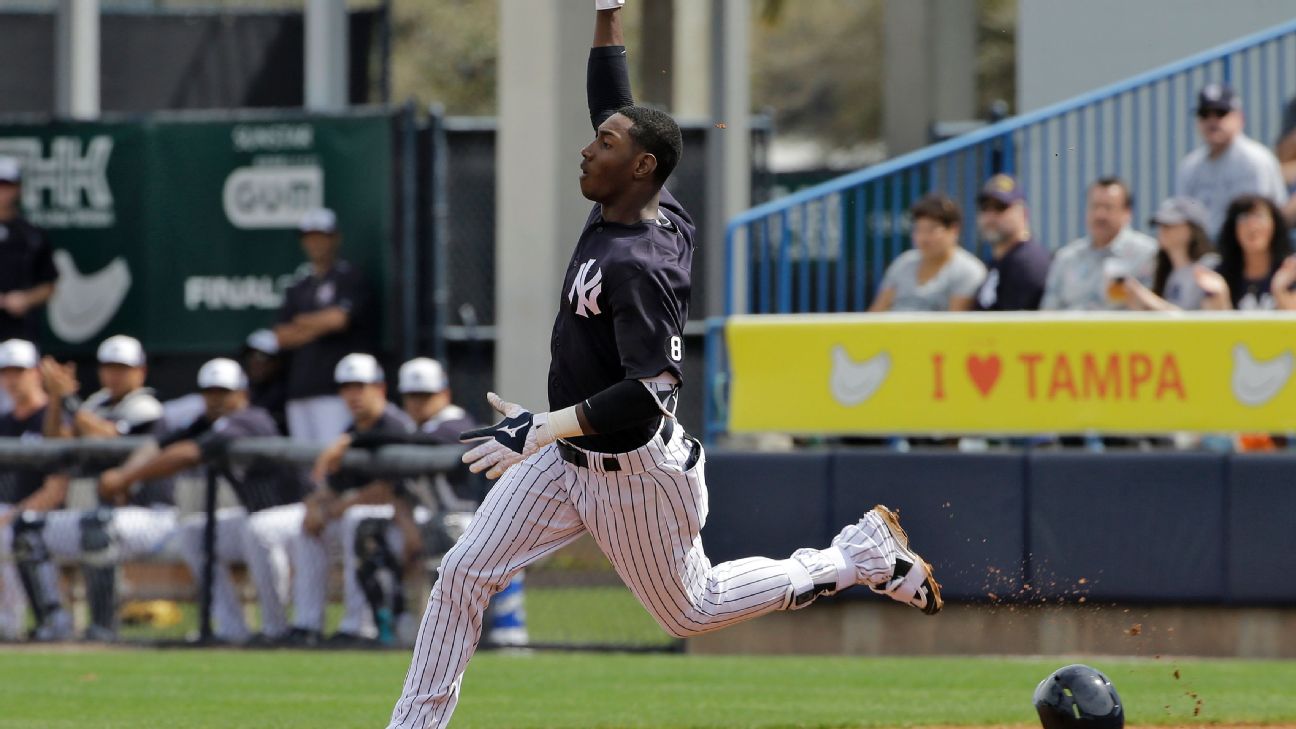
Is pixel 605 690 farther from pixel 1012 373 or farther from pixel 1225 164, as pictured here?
pixel 1225 164

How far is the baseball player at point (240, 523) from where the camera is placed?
11258mm

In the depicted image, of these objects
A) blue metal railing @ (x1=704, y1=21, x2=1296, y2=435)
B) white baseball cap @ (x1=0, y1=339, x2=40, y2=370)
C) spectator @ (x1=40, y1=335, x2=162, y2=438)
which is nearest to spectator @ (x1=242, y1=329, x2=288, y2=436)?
spectator @ (x1=40, y1=335, x2=162, y2=438)

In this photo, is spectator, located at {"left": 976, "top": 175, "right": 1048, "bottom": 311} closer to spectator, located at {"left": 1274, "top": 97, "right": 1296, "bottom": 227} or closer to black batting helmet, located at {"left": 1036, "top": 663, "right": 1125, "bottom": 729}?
spectator, located at {"left": 1274, "top": 97, "right": 1296, "bottom": 227}

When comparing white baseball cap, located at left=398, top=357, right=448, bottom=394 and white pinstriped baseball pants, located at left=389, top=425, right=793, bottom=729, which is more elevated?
white baseball cap, located at left=398, top=357, right=448, bottom=394

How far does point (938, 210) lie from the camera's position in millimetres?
10641

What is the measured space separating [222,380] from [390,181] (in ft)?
8.57

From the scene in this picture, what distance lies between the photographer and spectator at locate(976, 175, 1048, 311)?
34.9 ft

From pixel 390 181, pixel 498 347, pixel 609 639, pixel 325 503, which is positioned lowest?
pixel 609 639

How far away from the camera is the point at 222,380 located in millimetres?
12016

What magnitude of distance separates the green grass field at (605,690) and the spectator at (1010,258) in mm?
1905

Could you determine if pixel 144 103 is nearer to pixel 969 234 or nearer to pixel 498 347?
pixel 498 347

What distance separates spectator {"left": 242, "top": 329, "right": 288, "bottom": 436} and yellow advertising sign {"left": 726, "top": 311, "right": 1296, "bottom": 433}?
3800 millimetres

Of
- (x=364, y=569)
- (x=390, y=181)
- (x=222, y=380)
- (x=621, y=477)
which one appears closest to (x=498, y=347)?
(x=390, y=181)

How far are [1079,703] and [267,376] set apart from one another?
843 cm
